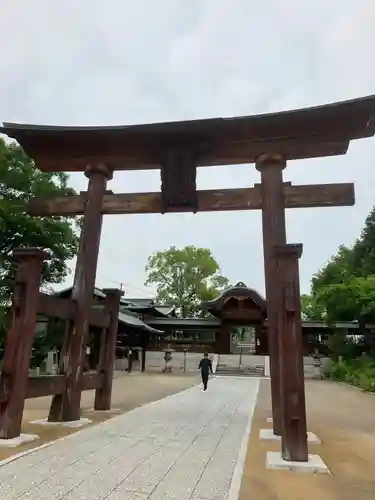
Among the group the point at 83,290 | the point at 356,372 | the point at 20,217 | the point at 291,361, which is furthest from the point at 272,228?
the point at 356,372

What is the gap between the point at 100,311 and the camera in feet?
29.0

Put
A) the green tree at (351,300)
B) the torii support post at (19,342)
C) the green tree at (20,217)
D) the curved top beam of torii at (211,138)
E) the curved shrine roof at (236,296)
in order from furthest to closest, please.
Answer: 1. the curved shrine roof at (236,296)
2. the green tree at (351,300)
3. the green tree at (20,217)
4. the curved top beam of torii at (211,138)
5. the torii support post at (19,342)

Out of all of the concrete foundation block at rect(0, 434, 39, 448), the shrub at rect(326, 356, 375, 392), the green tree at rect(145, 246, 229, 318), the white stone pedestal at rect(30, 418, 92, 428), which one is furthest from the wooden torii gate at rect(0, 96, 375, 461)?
the green tree at rect(145, 246, 229, 318)

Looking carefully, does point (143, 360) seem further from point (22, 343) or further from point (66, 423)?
point (22, 343)

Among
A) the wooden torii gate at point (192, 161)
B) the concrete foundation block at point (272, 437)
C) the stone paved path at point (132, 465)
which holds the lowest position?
the stone paved path at point (132, 465)

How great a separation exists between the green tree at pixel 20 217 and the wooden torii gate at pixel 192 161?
10646 mm

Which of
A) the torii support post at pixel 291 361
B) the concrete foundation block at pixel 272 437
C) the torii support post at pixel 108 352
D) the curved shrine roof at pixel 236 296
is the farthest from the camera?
the curved shrine roof at pixel 236 296

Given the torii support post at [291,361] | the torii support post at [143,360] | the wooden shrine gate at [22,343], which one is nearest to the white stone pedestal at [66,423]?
the wooden shrine gate at [22,343]

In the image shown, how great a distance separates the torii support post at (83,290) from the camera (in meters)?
7.55

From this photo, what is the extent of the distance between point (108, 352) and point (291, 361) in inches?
195

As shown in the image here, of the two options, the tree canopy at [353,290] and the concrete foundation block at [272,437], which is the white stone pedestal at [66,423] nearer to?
the concrete foundation block at [272,437]

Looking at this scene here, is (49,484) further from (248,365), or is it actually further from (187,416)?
(248,365)

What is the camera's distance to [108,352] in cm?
925

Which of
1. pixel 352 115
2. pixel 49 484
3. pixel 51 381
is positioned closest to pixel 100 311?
pixel 51 381
